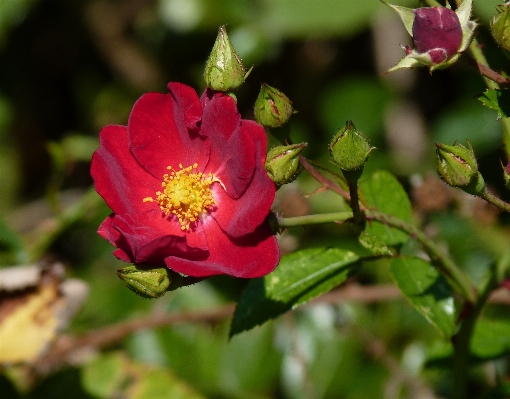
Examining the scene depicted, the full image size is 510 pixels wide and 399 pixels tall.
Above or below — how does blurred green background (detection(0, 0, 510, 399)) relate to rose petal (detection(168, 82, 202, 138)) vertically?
below

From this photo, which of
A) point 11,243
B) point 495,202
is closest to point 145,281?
point 495,202

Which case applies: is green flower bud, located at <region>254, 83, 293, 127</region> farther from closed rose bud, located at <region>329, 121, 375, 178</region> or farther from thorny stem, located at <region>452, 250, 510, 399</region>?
thorny stem, located at <region>452, 250, 510, 399</region>

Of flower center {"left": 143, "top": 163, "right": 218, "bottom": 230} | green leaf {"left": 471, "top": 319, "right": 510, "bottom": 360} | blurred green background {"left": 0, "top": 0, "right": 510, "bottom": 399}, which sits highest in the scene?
flower center {"left": 143, "top": 163, "right": 218, "bottom": 230}

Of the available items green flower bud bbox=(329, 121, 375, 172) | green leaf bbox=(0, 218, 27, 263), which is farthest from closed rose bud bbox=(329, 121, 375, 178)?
green leaf bbox=(0, 218, 27, 263)

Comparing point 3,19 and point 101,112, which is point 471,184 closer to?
point 3,19

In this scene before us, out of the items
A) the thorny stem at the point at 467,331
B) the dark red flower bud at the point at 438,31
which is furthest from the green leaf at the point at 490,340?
the dark red flower bud at the point at 438,31

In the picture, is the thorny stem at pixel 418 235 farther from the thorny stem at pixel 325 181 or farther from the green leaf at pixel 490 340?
the green leaf at pixel 490 340

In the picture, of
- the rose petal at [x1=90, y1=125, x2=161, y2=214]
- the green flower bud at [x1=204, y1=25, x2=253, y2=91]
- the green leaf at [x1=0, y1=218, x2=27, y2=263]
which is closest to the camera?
the green flower bud at [x1=204, y1=25, x2=253, y2=91]

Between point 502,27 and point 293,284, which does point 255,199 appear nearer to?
point 293,284
